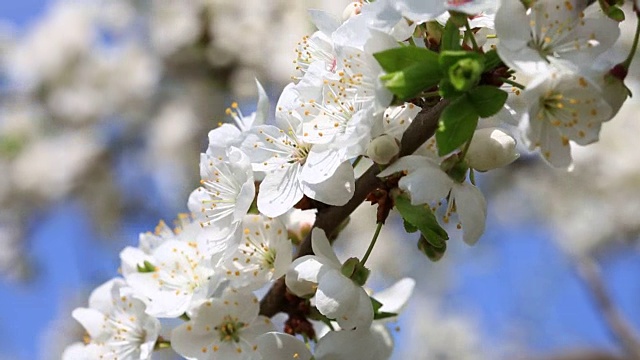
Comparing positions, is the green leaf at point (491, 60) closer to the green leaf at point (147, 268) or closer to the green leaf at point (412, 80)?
the green leaf at point (412, 80)

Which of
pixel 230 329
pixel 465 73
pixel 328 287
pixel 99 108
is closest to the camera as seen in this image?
pixel 465 73

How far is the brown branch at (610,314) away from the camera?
7.88ft

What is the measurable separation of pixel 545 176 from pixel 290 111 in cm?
309

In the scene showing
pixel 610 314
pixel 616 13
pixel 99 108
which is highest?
pixel 616 13

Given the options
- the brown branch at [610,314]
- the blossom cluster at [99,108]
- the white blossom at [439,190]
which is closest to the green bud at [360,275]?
the white blossom at [439,190]

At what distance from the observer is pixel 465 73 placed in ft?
Answer: 2.39

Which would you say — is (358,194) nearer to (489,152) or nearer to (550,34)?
(489,152)

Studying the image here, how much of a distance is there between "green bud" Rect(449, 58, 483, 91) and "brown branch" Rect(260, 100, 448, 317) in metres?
0.07

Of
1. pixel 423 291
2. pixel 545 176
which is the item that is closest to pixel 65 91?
pixel 545 176

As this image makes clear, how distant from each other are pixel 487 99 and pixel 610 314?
2051 mm

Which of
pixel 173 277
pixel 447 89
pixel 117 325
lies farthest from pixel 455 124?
pixel 117 325

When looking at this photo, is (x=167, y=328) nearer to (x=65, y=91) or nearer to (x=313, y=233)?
(x=313, y=233)

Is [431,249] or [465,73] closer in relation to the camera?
[465,73]

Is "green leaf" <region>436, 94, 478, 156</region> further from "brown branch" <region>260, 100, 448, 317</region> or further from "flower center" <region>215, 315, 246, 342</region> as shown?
"flower center" <region>215, 315, 246, 342</region>
